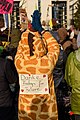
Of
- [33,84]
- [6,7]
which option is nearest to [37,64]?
[33,84]

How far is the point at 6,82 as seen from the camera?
4895 millimetres

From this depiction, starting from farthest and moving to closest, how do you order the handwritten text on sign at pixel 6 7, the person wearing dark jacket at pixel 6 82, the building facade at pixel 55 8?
the building facade at pixel 55 8
the handwritten text on sign at pixel 6 7
the person wearing dark jacket at pixel 6 82

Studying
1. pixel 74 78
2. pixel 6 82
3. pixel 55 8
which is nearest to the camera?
pixel 74 78

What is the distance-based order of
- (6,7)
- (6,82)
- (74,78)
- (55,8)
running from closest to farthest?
(74,78) < (6,82) < (6,7) < (55,8)

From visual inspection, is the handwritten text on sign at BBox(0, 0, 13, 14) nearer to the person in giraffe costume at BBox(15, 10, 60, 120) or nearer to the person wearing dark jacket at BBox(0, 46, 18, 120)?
the person wearing dark jacket at BBox(0, 46, 18, 120)

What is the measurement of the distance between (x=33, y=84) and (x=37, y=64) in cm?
24

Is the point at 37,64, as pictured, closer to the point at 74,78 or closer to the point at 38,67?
the point at 38,67

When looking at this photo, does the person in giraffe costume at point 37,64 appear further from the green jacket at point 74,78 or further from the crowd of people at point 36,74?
the green jacket at point 74,78

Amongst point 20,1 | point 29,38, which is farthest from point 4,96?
point 20,1

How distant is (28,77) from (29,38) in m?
0.46

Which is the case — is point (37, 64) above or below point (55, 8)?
above

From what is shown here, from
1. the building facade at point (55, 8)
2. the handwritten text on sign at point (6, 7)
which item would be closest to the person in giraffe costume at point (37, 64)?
the handwritten text on sign at point (6, 7)

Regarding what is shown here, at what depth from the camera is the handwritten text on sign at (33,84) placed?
4664 mm

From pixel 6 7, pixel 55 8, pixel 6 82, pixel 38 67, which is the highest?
pixel 6 7
